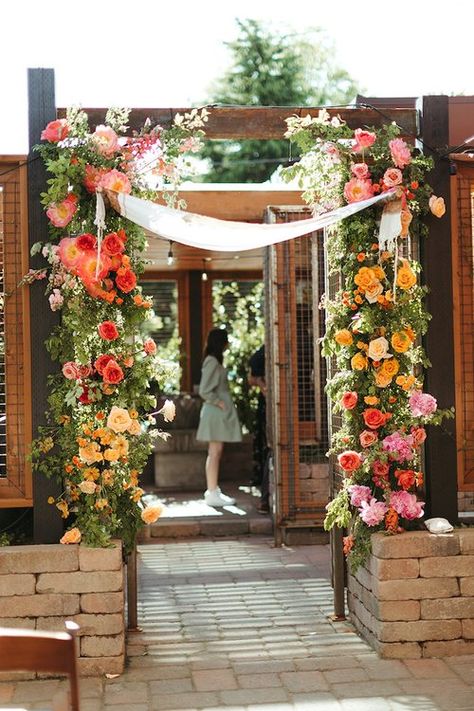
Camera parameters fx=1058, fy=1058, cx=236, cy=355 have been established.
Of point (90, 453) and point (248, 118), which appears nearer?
point (90, 453)

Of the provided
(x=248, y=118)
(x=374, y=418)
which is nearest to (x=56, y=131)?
(x=248, y=118)

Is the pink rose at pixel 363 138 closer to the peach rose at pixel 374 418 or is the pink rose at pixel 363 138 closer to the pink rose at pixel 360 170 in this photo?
the pink rose at pixel 360 170

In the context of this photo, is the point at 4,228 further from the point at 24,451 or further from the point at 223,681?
the point at 223,681

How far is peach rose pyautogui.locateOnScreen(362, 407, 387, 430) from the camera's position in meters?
5.70

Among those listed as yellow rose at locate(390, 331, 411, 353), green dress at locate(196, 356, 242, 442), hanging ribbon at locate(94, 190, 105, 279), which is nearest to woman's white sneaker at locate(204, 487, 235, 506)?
green dress at locate(196, 356, 242, 442)

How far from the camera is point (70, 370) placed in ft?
17.9

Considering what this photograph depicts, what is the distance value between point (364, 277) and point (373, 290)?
85 millimetres

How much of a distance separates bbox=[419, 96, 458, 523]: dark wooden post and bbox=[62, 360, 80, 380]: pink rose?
195 centimetres

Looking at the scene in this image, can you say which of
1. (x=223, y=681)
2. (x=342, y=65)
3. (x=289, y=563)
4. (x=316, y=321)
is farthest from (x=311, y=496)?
(x=342, y=65)

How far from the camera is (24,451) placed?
5691 millimetres

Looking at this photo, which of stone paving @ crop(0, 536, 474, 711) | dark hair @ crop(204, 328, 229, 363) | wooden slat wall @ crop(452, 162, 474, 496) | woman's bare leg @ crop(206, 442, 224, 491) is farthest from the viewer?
woman's bare leg @ crop(206, 442, 224, 491)

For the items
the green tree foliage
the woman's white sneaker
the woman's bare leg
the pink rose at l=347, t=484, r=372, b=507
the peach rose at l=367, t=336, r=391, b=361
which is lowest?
the woman's white sneaker

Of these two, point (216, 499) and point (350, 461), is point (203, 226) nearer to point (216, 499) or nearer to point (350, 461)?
point (350, 461)

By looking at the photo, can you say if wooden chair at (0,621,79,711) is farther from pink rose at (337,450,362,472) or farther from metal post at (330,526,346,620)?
metal post at (330,526,346,620)
